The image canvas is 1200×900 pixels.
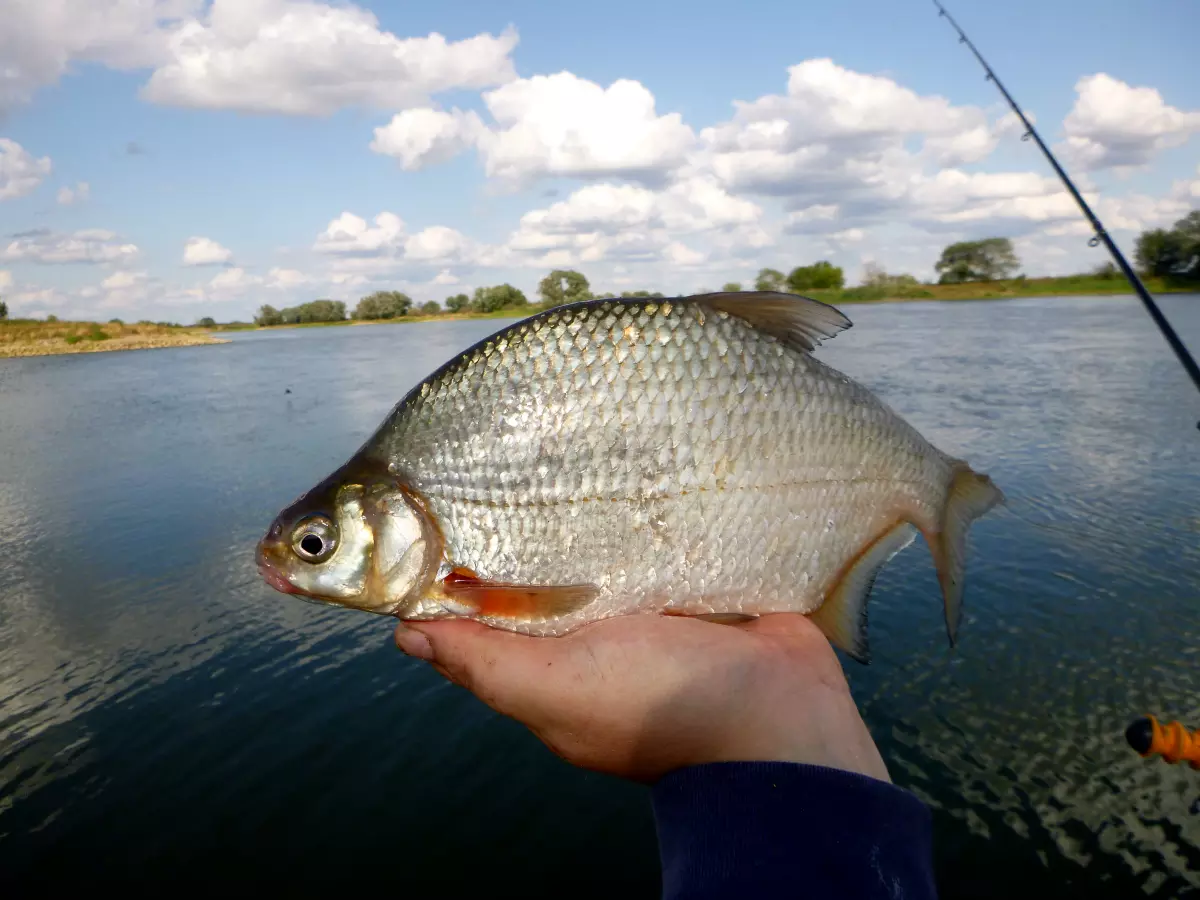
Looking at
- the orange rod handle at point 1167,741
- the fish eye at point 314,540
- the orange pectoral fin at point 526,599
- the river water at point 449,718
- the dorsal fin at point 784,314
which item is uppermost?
Result: the dorsal fin at point 784,314

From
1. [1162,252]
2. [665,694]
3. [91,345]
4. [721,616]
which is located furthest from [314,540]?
[91,345]

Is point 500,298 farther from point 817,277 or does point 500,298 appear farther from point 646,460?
point 646,460

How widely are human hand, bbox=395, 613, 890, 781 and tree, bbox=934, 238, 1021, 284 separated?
99.7 meters

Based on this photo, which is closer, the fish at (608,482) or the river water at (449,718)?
the fish at (608,482)

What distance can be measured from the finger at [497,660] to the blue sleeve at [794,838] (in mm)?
518

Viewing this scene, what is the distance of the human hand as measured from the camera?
194cm

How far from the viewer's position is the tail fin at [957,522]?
2541 millimetres

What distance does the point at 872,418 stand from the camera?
8.02 ft

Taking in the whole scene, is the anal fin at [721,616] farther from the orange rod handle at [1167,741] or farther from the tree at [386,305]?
the tree at [386,305]

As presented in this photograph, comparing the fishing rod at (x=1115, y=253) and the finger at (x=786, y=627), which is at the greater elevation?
the fishing rod at (x=1115, y=253)

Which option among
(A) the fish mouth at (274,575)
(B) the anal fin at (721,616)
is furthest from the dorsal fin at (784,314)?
(A) the fish mouth at (274,575)

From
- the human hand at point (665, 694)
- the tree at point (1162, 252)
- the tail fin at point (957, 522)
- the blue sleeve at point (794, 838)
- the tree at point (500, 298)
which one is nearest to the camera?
the blue sleeve at point (794, 838)

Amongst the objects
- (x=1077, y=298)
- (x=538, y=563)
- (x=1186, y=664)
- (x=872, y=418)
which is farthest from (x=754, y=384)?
(x=1077, y=298)

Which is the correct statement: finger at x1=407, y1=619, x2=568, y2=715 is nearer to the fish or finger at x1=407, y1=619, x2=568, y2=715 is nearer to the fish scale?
the fish
